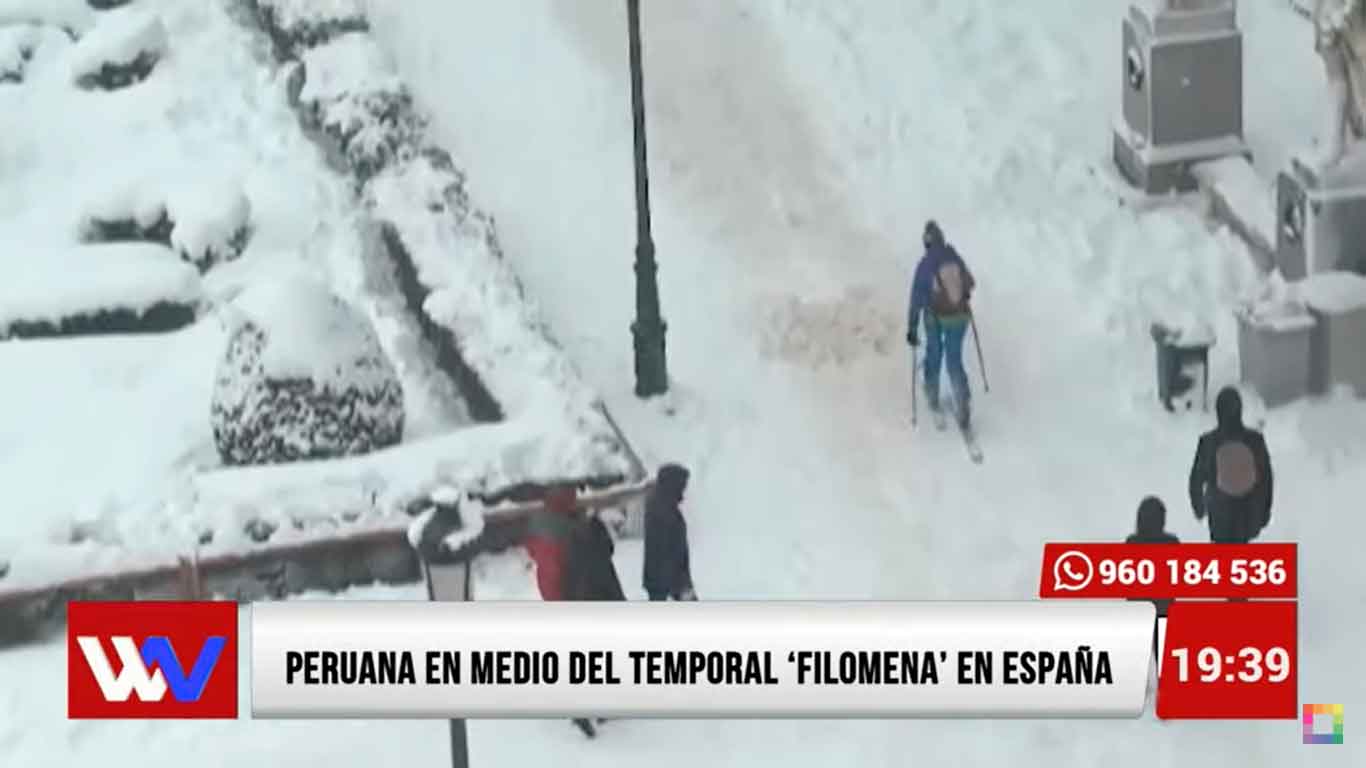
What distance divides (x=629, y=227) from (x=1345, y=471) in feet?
18.5

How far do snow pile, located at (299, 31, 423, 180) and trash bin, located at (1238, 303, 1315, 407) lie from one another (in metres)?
6.44

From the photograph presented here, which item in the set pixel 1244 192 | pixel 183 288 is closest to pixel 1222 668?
pixel 1244 192

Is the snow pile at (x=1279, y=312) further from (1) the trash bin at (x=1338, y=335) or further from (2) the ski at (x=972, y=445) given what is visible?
(2) the ski at (x=972, y=445)

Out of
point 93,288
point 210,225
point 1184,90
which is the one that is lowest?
point 93,288

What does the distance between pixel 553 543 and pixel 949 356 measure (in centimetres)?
417

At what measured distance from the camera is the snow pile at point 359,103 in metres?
21.5

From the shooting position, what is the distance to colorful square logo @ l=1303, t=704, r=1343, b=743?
15.1 m

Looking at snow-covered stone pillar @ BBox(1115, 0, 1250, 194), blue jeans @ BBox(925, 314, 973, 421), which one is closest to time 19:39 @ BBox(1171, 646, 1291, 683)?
blue jeans @ BBox(925, 314, 973, 421)

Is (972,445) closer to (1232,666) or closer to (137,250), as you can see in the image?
(1232,666)

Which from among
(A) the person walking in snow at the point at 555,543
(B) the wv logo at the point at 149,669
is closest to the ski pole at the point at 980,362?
(A) the person walking in snow at the point at 555,543

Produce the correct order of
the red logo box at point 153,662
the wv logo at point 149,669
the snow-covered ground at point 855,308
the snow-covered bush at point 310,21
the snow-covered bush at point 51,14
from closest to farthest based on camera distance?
Answer: the wv logo at point 149,669, the red logo box at point 153,662, the snow-covered ground at point 855,308, the snow-covered bush at point 310,21, the snow-covered bush at point 51,14

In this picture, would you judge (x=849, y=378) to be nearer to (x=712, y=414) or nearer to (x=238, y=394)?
(x=712, y=414)

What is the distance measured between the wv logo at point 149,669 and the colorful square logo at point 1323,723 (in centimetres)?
558

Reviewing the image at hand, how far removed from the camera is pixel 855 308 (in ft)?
65.0
